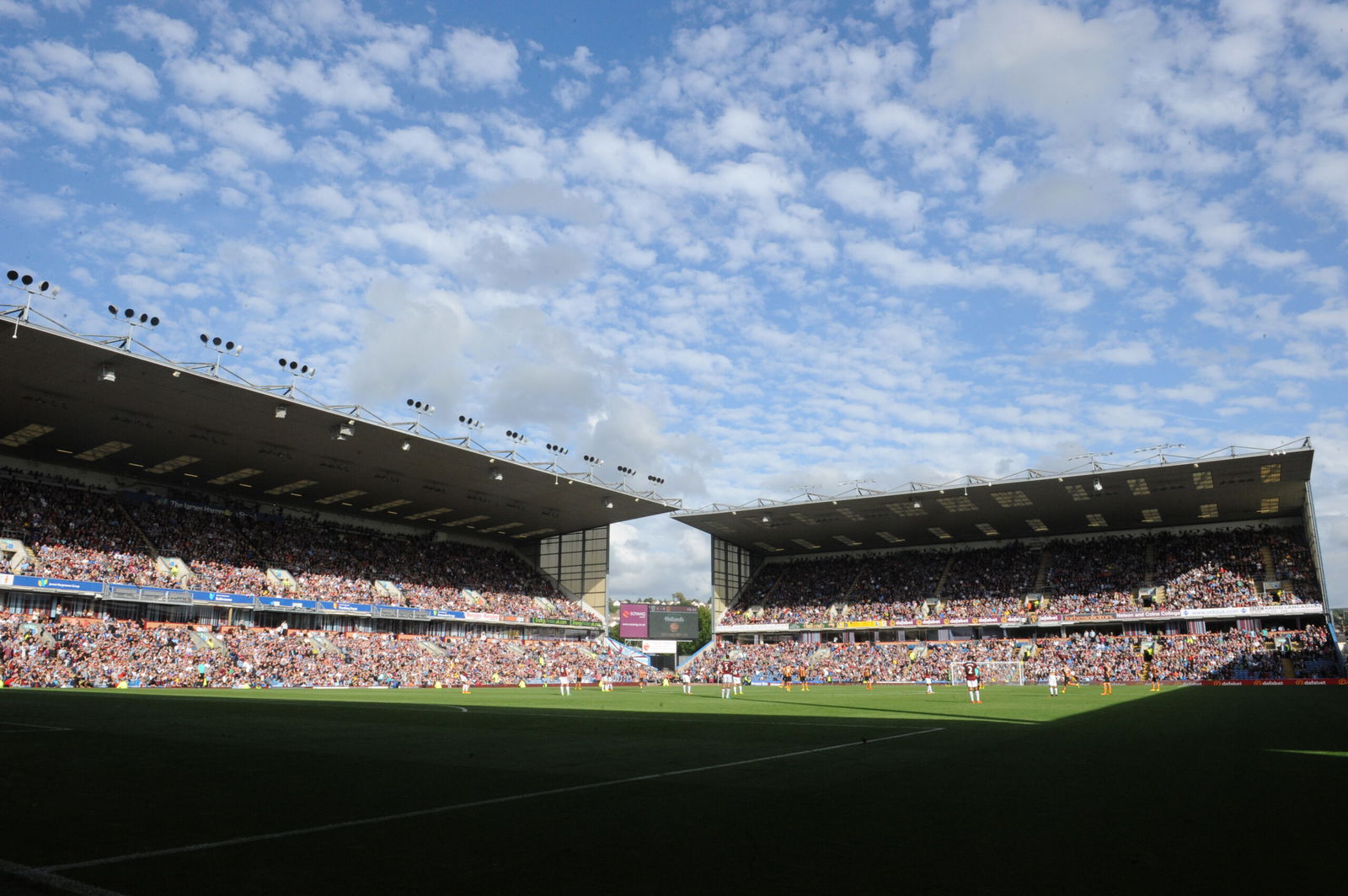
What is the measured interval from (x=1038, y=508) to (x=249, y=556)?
56246 mm

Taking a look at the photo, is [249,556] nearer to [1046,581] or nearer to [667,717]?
[667,717]

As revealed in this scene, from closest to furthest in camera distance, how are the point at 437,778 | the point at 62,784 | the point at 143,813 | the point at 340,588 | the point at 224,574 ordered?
1. the point at 143,813
2. the point at 62,784
3. the point at 437,778
4. the point at 224,574
5. the point at 340,588

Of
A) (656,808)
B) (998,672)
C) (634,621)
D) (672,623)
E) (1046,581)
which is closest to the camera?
(656,808)

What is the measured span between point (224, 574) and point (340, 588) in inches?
323

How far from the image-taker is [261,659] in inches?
2018

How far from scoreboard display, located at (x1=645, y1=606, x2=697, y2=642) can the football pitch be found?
63.8 meters

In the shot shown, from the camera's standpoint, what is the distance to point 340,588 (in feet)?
202

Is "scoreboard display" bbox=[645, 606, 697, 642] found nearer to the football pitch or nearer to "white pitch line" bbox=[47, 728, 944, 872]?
the football pitch

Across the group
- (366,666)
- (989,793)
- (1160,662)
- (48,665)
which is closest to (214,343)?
(48,665)

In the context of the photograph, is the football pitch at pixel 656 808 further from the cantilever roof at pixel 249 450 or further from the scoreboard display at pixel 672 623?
the scoreboard display at pixel 672 623

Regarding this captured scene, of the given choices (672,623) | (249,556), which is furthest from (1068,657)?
(249,556)

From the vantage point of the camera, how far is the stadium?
25.9ft

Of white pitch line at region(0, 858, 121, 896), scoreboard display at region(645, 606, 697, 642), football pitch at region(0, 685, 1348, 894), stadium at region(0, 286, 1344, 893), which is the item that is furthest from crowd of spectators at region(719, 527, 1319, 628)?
white pitch line at region(0, 858, 121, 896)

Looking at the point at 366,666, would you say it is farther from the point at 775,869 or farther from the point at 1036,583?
the point at 775,869
